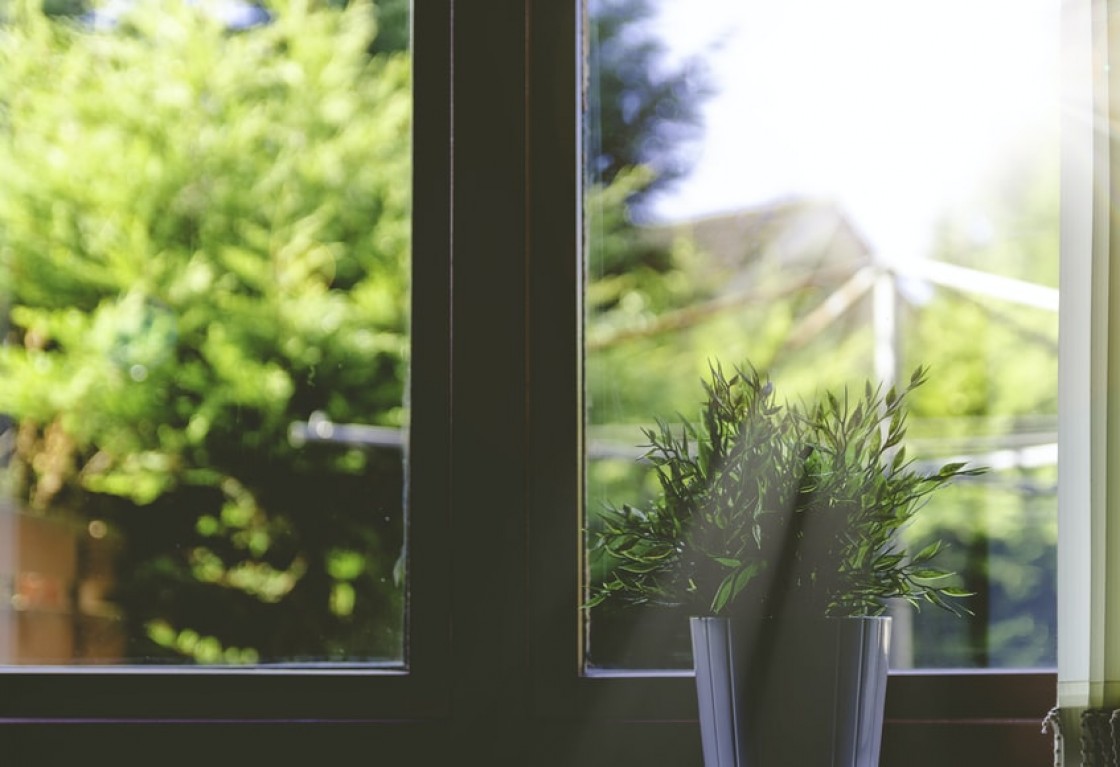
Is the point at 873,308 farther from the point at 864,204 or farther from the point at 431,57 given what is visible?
the point at 431,57


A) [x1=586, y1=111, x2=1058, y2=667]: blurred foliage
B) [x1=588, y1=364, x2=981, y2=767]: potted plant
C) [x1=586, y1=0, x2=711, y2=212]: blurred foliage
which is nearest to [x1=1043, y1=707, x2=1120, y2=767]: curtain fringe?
[x1=588, y1=364, x2=981, y2=767]: potted plant

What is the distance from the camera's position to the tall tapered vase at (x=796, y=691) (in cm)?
92

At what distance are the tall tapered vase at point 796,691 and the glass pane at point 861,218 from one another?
1.57 feet

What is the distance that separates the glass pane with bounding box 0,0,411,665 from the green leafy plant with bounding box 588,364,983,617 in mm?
485

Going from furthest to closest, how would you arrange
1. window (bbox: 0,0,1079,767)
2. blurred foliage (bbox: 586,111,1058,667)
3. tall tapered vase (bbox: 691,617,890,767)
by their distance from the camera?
blurred foliage (bbox: 586,111,1058,667)
window (bbox: 0,0,1079,767)
tall tapered vase (bbox: 691,617,890,767)

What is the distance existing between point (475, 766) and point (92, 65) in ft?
3.47

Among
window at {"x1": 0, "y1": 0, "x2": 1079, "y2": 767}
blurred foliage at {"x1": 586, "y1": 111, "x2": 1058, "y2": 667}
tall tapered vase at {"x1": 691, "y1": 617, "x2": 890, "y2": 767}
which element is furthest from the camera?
blurred foliage at {"x1": 586, "y1": 111, "x2": 1058, "y2": 667}

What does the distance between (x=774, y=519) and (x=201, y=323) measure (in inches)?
34.1

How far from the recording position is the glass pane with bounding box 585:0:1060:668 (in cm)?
139

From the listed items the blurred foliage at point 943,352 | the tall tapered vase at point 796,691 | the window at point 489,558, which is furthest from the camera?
the blurred foliage at point 943,352

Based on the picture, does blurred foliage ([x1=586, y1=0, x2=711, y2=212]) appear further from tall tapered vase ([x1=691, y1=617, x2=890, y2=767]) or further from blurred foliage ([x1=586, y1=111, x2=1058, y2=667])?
tall tapered vase ([x1=691, y1=617, x2=890, y2=767])

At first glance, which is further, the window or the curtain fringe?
the window

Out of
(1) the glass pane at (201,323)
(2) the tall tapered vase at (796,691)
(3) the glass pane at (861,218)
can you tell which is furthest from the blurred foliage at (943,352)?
(2) the tall tapered vase at (796,691)

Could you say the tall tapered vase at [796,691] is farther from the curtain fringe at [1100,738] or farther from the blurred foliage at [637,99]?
the blurred foliage at [637,99]
